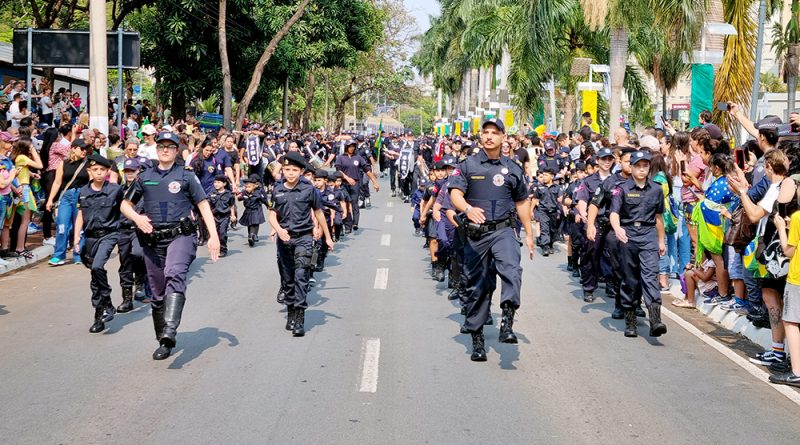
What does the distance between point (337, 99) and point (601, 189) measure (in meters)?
66.6

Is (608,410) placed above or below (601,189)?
below

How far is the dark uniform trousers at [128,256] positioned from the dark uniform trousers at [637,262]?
5.22 metres

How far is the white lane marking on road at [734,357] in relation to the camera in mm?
8156

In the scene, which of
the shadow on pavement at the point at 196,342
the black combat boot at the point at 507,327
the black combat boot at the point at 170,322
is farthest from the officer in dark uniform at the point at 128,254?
the black combat boot at the point at 507,327

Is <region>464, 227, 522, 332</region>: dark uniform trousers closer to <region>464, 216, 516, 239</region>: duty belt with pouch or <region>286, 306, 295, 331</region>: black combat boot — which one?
<region>464, 216, 516, 239</region>: duty belt with pouch

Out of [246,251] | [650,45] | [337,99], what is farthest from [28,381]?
[337,99]

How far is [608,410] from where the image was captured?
291 inches

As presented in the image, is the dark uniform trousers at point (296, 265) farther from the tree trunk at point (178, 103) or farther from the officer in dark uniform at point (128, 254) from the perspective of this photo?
the tree trunk at point (178, 103)

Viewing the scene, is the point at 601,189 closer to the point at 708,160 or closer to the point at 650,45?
the point at 708,160

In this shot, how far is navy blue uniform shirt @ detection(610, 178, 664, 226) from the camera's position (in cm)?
1045

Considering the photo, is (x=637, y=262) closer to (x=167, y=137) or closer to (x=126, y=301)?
(x=167, y=137)

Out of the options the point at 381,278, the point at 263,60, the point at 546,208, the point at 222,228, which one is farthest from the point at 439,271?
the point at 263,60

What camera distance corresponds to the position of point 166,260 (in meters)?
9.02

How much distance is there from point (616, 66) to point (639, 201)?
55.2ft
